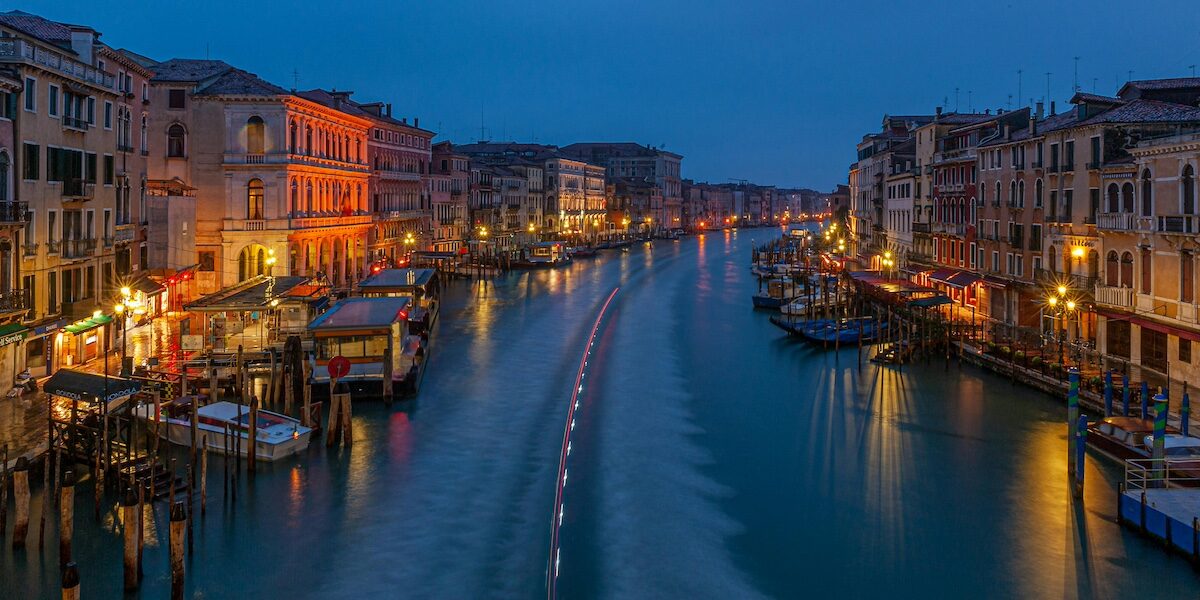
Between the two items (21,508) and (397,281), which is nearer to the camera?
(21,508)

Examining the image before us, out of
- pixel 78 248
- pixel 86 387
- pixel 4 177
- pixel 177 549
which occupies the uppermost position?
pixel 4 177

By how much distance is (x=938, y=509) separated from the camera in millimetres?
15273

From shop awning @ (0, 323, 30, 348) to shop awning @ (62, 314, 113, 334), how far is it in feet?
7.22

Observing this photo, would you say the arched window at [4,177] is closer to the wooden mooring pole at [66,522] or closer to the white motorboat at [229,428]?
the white motorboat at [229,428]

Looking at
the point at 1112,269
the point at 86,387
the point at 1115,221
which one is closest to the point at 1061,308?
the point at 1112,269

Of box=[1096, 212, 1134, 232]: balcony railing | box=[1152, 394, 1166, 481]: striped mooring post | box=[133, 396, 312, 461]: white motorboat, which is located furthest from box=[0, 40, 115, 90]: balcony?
box=[1096, 212, 1134, 232]: balcony railing

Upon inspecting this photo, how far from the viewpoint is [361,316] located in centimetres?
2384

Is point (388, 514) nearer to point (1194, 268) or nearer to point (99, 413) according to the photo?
point (99, 413)

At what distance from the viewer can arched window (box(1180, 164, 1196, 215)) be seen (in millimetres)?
19812

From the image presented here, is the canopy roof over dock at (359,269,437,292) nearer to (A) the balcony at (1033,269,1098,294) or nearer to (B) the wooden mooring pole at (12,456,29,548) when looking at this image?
(A) the balcony at (1033,269,1098,294)

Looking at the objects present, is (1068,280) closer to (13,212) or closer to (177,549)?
(177,549)

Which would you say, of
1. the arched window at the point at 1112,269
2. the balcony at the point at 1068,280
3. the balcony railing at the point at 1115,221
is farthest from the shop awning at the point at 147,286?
the arched window at the point at 1112,269

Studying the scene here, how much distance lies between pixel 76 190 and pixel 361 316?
649 centimetres

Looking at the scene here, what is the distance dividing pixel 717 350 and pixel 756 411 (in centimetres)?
889
